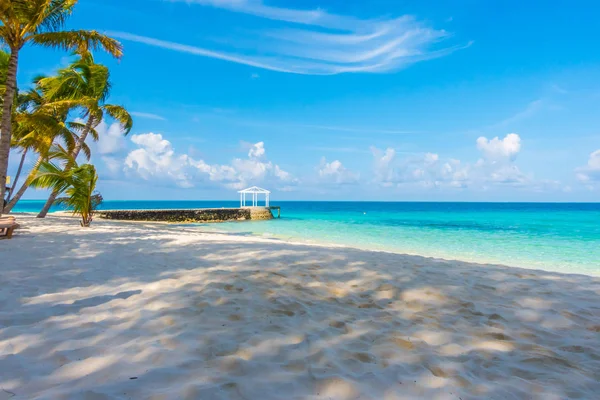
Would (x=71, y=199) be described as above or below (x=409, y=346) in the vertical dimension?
above

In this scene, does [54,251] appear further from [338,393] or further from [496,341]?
[496,341]

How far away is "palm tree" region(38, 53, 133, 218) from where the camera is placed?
1468 cm

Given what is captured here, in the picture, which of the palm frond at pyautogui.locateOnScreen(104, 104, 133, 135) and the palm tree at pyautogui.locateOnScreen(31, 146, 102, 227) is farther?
the palm frond at pyautogui.locateOnScreen(104, 104, 133, 135)

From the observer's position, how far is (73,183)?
1109cm

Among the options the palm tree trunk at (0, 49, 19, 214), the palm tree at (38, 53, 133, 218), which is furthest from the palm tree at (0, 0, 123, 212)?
the palm tree at (38, 53, 133, 218)

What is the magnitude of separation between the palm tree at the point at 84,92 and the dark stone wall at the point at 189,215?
1410cm

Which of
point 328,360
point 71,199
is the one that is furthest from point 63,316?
point 71,199

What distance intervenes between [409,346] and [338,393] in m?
0.99

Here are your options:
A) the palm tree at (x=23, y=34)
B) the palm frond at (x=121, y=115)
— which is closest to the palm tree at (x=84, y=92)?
the palm frond at (x=121, y=115)

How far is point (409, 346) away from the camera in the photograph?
274cm

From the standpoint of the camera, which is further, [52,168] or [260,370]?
[52,168]

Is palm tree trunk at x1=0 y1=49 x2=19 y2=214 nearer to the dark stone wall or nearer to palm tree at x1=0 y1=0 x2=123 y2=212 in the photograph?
palm tree at x1=0 y1=0 x2=123 y2=212

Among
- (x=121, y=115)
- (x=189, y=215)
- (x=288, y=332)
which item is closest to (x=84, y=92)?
(x=121, y=115)

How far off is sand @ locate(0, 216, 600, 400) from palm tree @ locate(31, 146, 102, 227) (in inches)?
268
